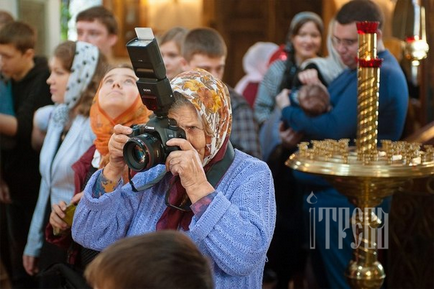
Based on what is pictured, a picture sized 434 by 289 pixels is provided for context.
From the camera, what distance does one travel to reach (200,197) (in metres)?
2.07

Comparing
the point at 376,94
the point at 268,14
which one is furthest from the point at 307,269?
the point at 268,14

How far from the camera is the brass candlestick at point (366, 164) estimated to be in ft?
9.57

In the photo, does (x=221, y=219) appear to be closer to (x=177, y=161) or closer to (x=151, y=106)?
(x=177, y=161)

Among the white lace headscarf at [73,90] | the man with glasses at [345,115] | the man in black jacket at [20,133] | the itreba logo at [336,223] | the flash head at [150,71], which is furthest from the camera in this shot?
the man in black jacket at [20,133]

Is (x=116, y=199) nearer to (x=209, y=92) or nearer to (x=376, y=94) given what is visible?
(x=209, y=92)

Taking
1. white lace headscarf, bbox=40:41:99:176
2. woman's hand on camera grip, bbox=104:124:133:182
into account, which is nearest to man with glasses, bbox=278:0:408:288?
white lace headscarf, bbox=40:41:99:176

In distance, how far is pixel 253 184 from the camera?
2180mm

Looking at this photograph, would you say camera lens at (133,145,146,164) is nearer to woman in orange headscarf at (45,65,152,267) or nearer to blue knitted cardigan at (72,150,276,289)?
blue knitted cardigan at (72,150,276,289)

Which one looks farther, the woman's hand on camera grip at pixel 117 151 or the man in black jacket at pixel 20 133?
the man in black jacket at pixel 20 133

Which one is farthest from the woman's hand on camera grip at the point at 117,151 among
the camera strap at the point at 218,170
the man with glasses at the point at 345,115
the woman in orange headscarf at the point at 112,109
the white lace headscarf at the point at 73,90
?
the man with glasses at the point at 345,115

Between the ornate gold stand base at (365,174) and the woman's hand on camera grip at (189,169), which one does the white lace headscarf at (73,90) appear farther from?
the woman's hand on camera grip at (189,169)

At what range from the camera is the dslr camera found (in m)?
2.04

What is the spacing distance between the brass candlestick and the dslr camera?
1011 mm

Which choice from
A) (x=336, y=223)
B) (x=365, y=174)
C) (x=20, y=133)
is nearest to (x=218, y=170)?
(x=365, y=174)
